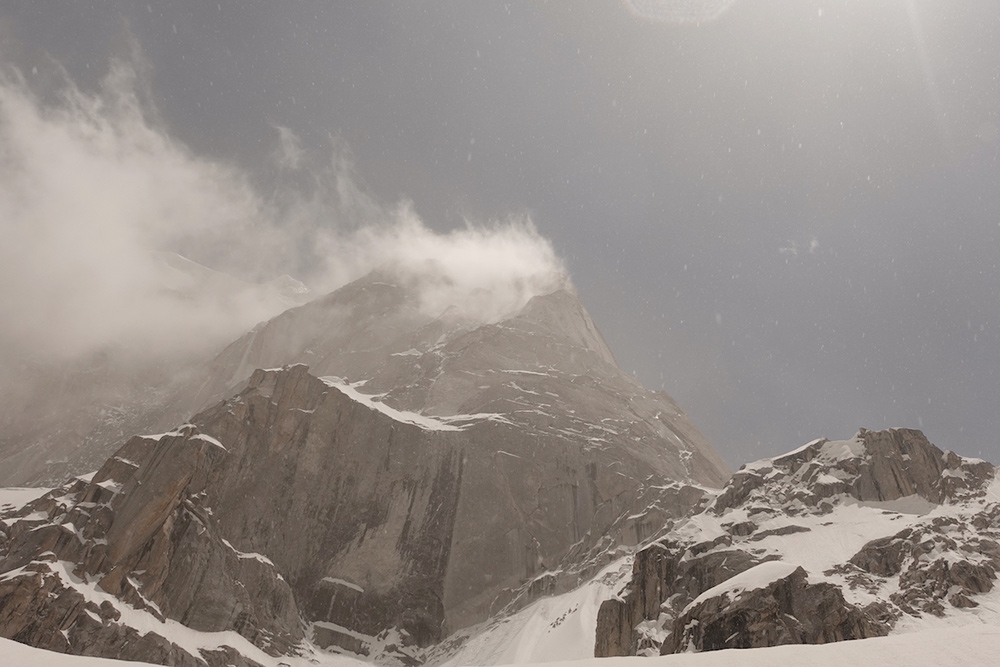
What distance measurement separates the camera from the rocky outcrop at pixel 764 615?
104 feet

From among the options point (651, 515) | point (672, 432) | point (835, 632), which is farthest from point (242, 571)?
point (672, 432)

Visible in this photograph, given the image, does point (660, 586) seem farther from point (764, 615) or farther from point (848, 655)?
point (848, 655)

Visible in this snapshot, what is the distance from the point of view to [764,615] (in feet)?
107

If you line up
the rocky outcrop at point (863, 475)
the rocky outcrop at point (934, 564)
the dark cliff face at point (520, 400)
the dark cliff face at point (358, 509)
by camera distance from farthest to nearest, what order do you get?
the dark cliff face at point (520, 400) < the dark cliff face at point (358, 509) < the rocky outcrop at point (863, 475) < the rocky outcrop at point (934, 564)

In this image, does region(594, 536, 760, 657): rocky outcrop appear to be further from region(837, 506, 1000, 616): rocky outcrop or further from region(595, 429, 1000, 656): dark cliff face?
region(837, 506, 1000, 616): rocky outcrop

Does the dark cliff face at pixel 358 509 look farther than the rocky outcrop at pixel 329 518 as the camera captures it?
Yes

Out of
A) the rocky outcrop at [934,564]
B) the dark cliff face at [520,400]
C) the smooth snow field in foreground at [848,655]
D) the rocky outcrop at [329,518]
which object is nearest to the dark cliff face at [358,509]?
the rocky outcrop at [329,518]

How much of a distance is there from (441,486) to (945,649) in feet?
394

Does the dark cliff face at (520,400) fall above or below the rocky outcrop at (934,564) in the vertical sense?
above

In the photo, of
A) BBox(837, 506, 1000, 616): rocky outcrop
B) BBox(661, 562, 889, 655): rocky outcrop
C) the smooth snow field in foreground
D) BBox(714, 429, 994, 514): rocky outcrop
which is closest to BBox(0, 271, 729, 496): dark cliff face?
BBox(714, 429, 994, 514): rocky outcrop

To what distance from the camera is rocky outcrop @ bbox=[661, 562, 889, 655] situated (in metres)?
31.8

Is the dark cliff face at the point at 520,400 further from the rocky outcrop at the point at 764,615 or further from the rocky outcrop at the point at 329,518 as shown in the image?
the rocky outcrop at the point at 764,615

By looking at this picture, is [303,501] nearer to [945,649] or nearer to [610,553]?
[610,553]

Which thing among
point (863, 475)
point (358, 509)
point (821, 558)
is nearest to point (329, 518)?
point (358, 509)
